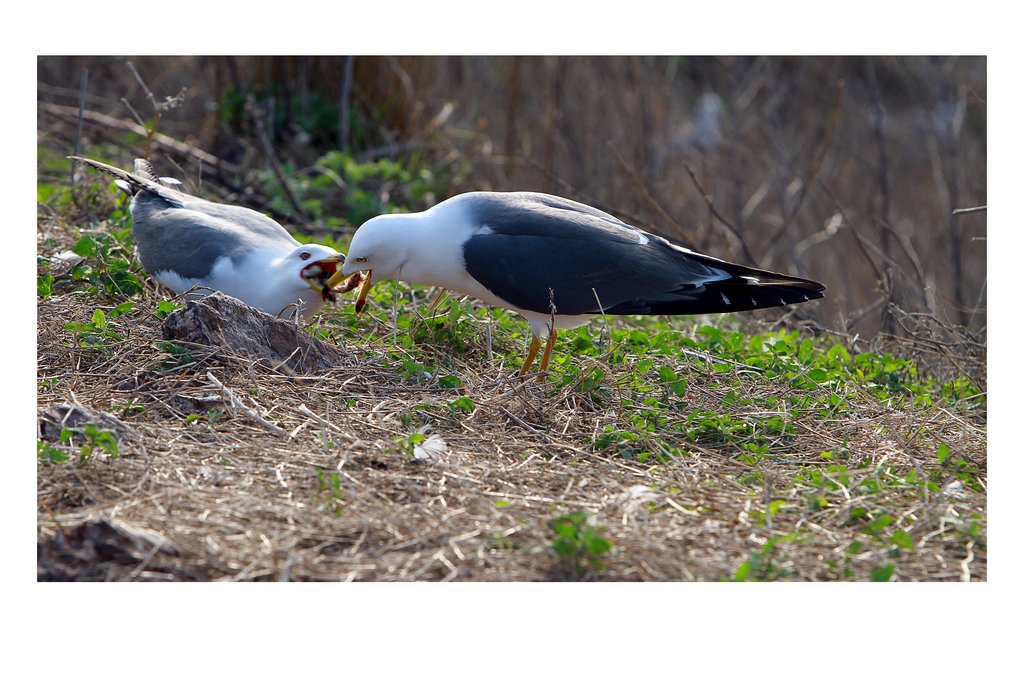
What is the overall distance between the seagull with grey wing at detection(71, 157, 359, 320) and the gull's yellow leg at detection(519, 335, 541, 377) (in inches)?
32.5

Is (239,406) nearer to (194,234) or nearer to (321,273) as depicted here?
(321,273)

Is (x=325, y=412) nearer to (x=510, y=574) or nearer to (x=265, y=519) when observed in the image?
(x=265, y=519)

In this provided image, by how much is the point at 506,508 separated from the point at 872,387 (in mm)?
2162

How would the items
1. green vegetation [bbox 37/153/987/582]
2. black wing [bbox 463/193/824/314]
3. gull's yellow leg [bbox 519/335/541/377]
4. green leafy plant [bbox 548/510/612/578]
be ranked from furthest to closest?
gull's yellow leg [bbox 519/335/541/377] → black wing [bbox 463/193/824/314] → green vegetation [bbox 37/153/987/582] → green leafy plant [bbox 548/510/612/578]

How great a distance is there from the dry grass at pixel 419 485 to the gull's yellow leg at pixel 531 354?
224 mm

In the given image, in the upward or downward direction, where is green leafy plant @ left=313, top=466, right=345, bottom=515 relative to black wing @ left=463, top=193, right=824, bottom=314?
downward

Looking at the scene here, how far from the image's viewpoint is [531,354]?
4.49 meters

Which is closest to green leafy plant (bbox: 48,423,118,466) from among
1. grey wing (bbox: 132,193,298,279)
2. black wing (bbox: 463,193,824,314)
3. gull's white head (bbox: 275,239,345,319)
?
gull's white head (bbox: 275,239,345,319)

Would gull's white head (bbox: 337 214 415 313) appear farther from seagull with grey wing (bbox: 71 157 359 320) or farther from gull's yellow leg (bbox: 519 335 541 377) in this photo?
gull's yellow leg (bbox: 519 335 541 377)

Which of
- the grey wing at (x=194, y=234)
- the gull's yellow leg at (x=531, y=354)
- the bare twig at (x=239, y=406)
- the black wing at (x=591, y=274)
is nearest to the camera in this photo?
the bare twig at (x=239, y=406)

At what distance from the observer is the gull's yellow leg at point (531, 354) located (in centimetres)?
444

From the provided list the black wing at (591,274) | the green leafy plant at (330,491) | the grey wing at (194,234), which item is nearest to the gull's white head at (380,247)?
the black wing at (591,274)

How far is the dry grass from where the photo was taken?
2.85 meters

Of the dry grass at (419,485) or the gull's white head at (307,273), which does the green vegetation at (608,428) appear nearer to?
the dry grass at (419,485)
